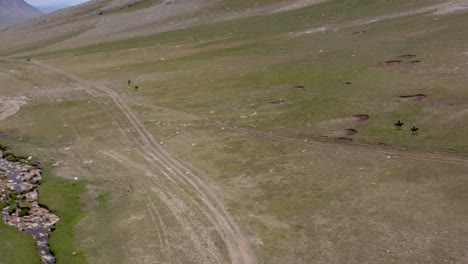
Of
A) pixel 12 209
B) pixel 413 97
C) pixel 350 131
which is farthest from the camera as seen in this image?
pixel 413 97

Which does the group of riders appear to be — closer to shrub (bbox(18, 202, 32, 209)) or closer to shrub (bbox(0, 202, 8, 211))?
shrub (bbox(18, 202, 32, 209))

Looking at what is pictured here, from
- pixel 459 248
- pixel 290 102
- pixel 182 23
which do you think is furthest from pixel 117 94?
pixel 182 23

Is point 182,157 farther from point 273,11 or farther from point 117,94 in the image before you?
point 273,11

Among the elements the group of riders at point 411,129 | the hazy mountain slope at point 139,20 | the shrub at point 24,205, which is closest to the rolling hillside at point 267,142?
the group of riders at point 411,129

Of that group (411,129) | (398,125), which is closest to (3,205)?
(398,125)

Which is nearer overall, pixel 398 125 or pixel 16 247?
pixel 16 247

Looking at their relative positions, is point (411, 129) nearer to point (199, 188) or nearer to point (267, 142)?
point (267, 142)

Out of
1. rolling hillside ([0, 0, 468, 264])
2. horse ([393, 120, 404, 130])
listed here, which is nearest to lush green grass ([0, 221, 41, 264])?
rolling hillside ([0, 0, 468, 264])
